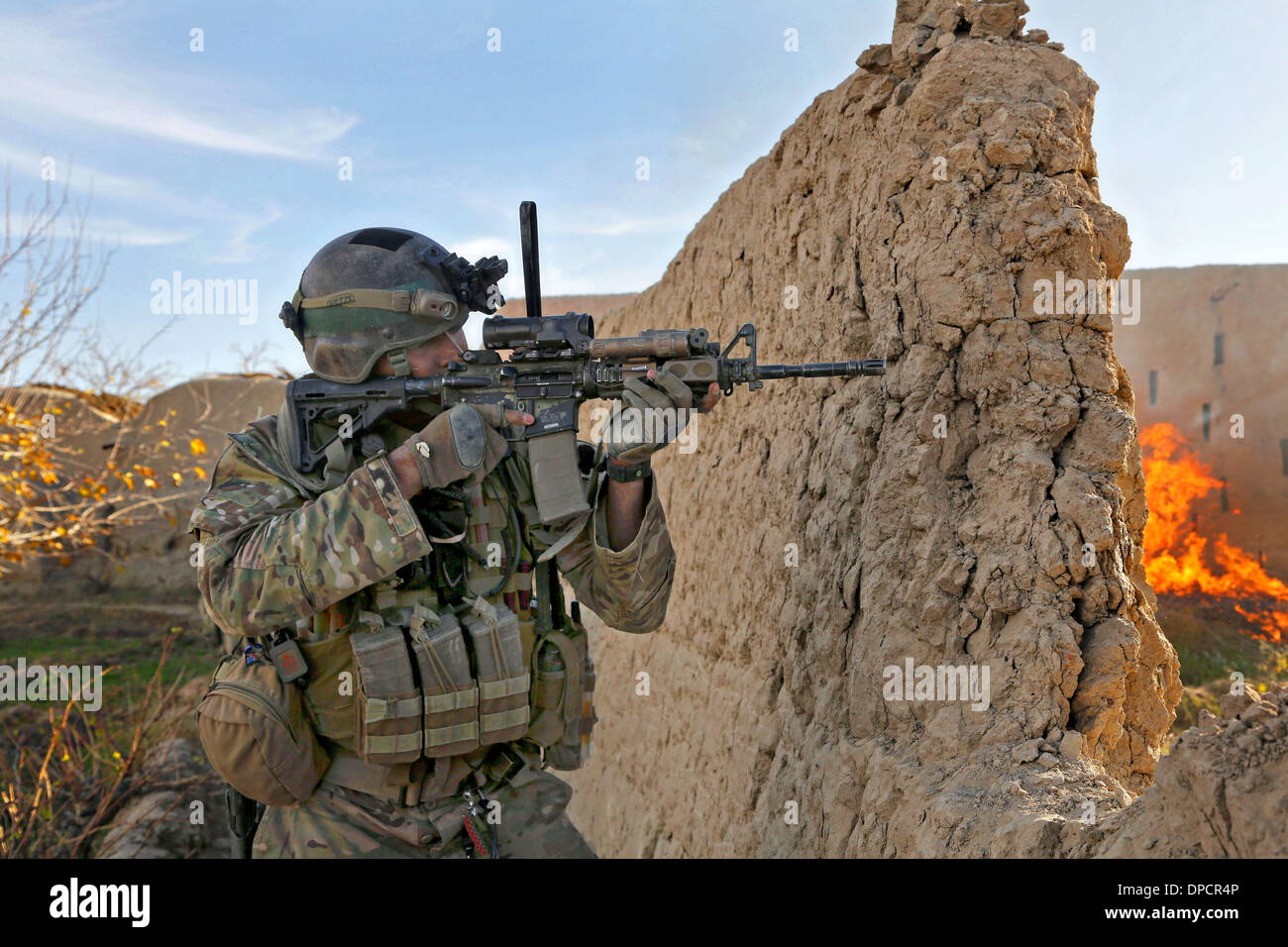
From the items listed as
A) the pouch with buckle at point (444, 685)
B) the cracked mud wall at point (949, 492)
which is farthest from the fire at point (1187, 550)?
the pouch with buckle at point (444, 685)

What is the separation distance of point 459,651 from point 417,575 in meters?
0.29

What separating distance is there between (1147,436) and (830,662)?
19316mm

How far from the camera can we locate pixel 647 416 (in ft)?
9.25

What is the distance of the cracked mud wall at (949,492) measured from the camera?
2705 millimetres

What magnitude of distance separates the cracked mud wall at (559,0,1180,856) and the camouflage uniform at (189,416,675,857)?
0.77m

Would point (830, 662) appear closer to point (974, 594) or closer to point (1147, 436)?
point (974, 594)

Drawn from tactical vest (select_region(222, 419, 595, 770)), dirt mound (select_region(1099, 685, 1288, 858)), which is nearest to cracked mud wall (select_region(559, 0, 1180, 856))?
dirt mound (select_region(1099, 685, 1288, 858))

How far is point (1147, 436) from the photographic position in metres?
19.7

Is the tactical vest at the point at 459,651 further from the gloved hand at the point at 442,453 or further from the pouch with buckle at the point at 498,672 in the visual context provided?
the gloved hand at the point at 442,453

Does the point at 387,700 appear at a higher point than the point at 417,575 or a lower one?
lower

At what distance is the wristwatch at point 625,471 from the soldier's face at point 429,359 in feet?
2.09

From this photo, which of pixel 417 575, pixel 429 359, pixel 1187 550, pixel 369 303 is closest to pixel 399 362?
pixel 429 359

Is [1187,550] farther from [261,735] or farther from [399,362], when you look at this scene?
[261,735]
